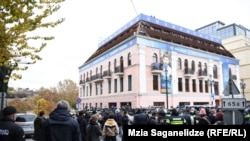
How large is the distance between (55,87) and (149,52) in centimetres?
5513

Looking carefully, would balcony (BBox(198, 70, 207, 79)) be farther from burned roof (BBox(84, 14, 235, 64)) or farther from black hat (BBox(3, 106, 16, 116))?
black hat (BBox(3, 106, 16, 116))

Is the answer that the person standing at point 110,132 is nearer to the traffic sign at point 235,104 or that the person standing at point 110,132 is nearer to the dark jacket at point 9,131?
the traffic sign at point 235,104

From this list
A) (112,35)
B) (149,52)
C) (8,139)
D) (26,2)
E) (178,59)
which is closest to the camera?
(8,139)

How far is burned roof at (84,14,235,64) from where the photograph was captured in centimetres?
3647

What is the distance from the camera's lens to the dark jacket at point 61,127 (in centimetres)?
470

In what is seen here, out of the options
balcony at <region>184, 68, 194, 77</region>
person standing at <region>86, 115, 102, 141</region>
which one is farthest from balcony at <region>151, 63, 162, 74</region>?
person standing at <region>86, 115, 102, 141</region>

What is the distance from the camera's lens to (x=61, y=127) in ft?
15.4

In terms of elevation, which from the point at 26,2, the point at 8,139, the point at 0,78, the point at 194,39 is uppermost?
the point at 194,39

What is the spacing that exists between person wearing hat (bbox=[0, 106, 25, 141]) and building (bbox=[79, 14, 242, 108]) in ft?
82.3

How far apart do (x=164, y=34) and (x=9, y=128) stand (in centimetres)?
3538

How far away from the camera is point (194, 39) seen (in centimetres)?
4547

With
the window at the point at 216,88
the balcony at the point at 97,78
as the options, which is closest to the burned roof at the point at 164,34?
the window at the point at 216,88

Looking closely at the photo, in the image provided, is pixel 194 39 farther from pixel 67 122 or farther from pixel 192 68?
pixel 67 122

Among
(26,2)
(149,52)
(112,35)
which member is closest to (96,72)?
(112,35)
